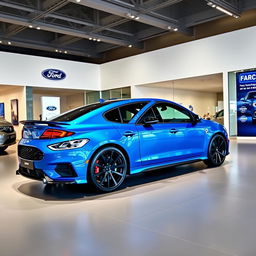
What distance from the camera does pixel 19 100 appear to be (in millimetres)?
13219

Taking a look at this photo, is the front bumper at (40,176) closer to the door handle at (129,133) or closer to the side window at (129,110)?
the door handle at (129,133)

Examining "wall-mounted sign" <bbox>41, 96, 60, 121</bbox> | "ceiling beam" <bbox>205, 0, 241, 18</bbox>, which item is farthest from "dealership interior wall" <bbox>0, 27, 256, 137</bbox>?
"ceiling beam" <bbox>205, 0, 241, 18</bbox>

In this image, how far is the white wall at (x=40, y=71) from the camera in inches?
479

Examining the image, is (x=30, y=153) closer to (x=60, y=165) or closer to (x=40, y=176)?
(x=40, y=176)

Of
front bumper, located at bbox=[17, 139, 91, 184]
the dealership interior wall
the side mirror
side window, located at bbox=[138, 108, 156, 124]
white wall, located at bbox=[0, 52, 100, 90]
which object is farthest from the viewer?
white wall, located at bbox=[0, 52, 100, 90]

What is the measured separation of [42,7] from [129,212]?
31.8 ft

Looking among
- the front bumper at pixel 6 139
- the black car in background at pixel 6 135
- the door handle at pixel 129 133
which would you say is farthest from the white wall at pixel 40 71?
the door handle at pixel 129 133

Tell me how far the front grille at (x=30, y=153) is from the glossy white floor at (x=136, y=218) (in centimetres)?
47

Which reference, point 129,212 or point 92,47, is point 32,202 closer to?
point 129,212

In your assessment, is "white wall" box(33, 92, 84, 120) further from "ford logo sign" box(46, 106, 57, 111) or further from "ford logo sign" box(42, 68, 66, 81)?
"ford logo sign" box(46, 106, 57, 111)

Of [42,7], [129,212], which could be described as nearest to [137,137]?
[129,212]

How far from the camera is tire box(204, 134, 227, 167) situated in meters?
4.69

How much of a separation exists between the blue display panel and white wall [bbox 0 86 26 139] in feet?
30.0

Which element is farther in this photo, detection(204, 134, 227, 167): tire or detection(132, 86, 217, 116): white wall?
detection(132, 86, 217, 116): white wall
